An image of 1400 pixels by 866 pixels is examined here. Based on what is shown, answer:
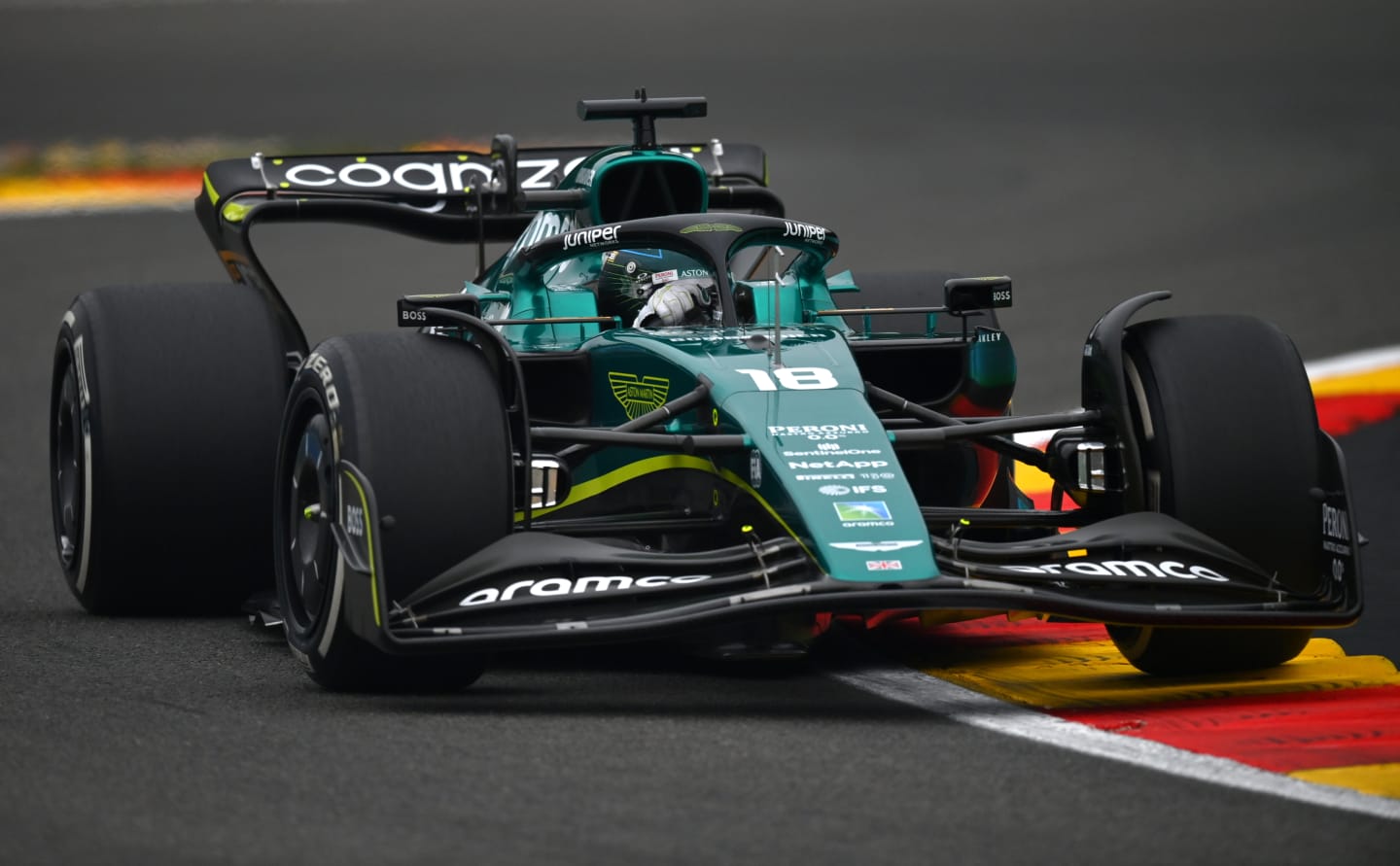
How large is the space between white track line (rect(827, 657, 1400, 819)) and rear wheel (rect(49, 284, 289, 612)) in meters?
2.52

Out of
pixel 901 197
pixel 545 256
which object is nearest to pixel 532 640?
pixel 545 256

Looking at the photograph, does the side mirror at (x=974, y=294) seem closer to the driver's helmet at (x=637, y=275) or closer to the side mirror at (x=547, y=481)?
the driver's helmet at (x=637, y=275)

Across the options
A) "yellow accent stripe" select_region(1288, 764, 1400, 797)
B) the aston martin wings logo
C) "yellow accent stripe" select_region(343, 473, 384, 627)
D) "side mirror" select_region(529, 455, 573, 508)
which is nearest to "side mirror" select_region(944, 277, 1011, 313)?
the aston martin wings logo

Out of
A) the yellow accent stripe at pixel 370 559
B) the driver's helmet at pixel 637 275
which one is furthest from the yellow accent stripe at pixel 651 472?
the driver's helmet at pixel 637 275

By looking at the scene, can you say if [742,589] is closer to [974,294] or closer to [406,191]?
[974,294]

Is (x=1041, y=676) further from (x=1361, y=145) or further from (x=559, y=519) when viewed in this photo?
(x=1361, y=145)

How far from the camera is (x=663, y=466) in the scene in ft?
22.5

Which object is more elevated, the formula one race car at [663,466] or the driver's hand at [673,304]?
the driver's hand at [673,304]

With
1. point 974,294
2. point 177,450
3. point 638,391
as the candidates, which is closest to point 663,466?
point 638,391

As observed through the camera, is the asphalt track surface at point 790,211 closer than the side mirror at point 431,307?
Yes

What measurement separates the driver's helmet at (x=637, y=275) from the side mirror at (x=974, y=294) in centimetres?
89

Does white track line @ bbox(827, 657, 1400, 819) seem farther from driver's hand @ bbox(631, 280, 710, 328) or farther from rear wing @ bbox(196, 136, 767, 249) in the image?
rear wing @ bbox(196, 136, 767, 249)

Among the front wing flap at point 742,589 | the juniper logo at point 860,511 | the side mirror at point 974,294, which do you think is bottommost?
the front wing flap at point 742,589

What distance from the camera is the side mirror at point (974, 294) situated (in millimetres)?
7504
